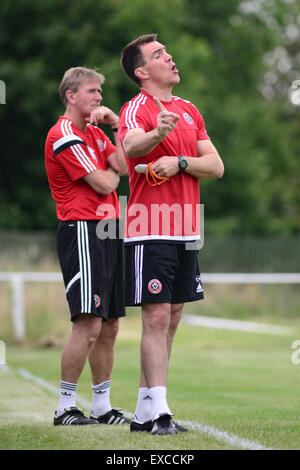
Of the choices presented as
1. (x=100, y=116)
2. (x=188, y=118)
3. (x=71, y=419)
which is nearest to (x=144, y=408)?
(x=71, y=419)

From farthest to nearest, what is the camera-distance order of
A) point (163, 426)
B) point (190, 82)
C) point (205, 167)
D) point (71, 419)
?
point (190, 82)
point (71, 419)
point (205, 167)
point (163, 426)

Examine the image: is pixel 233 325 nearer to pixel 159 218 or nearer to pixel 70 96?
pixel 70 96

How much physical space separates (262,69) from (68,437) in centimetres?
3432

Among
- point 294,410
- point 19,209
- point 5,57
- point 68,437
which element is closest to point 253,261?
point 19,209

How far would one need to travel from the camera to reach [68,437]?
4824mm

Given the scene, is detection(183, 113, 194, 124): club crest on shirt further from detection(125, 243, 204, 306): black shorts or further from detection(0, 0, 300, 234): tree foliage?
detection(0, 0, 300, 234): tree foliage

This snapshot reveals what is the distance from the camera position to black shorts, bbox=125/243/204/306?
5.07m

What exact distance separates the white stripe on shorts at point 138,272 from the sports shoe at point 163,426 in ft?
2.25

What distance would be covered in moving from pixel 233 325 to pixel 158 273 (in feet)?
44.4

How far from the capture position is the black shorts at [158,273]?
507 centimetres

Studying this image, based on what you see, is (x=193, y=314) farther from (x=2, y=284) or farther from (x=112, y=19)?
(x=112, y=19)

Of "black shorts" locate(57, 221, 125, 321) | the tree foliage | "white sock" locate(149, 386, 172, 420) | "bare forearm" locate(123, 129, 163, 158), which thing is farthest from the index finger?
the tree foliage

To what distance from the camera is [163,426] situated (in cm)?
484

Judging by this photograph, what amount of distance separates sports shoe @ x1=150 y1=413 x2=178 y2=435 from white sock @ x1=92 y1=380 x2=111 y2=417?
103 centimetres
